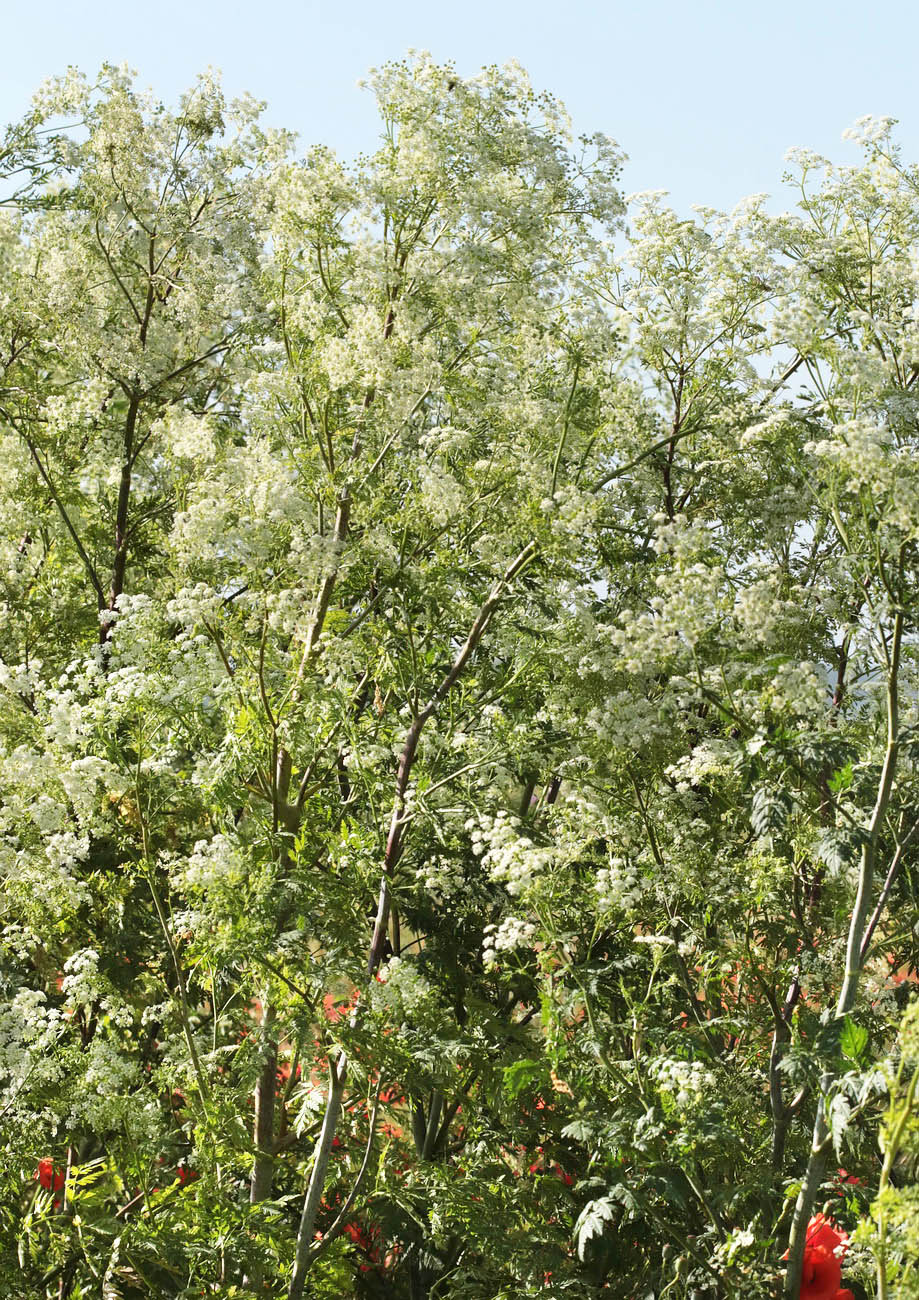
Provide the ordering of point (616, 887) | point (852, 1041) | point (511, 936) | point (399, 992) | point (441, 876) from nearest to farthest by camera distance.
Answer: point (852, 1041) → point (511, 936) → point (616, 887) → point (399, 992) → point (441, 876)

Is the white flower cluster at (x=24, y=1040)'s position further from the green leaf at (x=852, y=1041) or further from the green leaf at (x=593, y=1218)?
the green leaf at (x=852, y=1041)

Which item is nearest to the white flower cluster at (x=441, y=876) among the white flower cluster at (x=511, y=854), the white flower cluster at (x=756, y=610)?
the white flower cluster at (x=511, y=854)

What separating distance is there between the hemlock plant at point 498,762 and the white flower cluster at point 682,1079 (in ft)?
0.13

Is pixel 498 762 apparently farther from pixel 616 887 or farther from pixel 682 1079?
pixel 682 1079

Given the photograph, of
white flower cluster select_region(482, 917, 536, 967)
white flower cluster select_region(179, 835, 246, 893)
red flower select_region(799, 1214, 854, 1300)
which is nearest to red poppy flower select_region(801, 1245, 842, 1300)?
red flower select_region(799, 1214, 854, 1300)

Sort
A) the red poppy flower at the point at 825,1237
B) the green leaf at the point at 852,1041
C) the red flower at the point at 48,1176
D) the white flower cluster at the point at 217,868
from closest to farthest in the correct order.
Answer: the green leaf at the point at 852,1041
the red poppy flower at the point at 825,1237
the white flower cluster at the point at 217,868
the red flower at the point at 48,1176

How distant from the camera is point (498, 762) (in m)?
5.95

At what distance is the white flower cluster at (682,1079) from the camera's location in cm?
430

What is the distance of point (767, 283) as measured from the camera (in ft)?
21.9

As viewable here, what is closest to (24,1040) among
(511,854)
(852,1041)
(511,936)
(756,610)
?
(511,936)

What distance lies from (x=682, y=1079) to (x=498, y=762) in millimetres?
1997

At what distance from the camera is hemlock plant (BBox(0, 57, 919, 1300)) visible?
4.87m

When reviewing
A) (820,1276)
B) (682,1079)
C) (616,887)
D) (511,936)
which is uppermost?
(616,887)

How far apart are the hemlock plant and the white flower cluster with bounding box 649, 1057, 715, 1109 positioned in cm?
4
